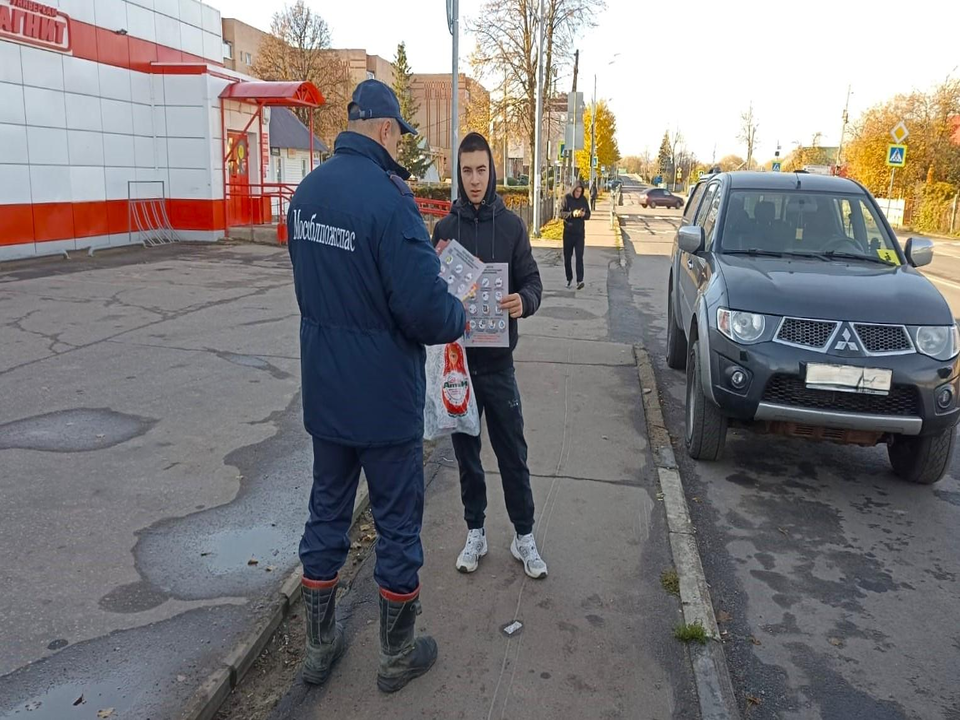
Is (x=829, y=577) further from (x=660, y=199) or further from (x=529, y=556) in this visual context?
(x=660, y=199)

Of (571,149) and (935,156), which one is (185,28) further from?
(935,156)

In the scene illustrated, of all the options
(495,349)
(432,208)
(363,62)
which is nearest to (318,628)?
(495,349)

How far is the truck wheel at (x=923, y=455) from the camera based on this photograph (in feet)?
16.6

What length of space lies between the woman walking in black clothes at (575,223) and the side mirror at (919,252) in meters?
8.00

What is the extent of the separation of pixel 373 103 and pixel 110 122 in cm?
1704

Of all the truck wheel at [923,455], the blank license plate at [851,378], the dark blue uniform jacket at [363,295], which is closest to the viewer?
the dark blue uniform jacket at [363,295]

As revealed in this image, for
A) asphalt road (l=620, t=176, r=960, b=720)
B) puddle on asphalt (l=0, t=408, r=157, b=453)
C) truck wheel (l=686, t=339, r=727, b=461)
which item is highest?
truck wheel (l=686, t=339, r=727, b=461)

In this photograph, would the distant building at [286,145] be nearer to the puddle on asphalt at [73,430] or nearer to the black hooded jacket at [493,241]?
the puddle on asphalt at [73,430]

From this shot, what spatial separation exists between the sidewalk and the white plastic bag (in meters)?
0.84

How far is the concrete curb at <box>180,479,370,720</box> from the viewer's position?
2.80m

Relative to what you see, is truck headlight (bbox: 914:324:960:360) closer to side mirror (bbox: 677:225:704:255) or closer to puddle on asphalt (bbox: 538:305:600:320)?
side mirror (bbox: 677:225:704:255)

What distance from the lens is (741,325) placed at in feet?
16.4

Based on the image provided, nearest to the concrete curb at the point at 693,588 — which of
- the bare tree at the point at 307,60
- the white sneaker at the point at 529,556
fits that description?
the white sneaker at the point at 529,556

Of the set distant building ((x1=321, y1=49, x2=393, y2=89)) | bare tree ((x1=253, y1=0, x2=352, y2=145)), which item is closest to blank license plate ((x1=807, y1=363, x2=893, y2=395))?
bare tree ((x1=253, y1=0, x2=352, y2=145))
